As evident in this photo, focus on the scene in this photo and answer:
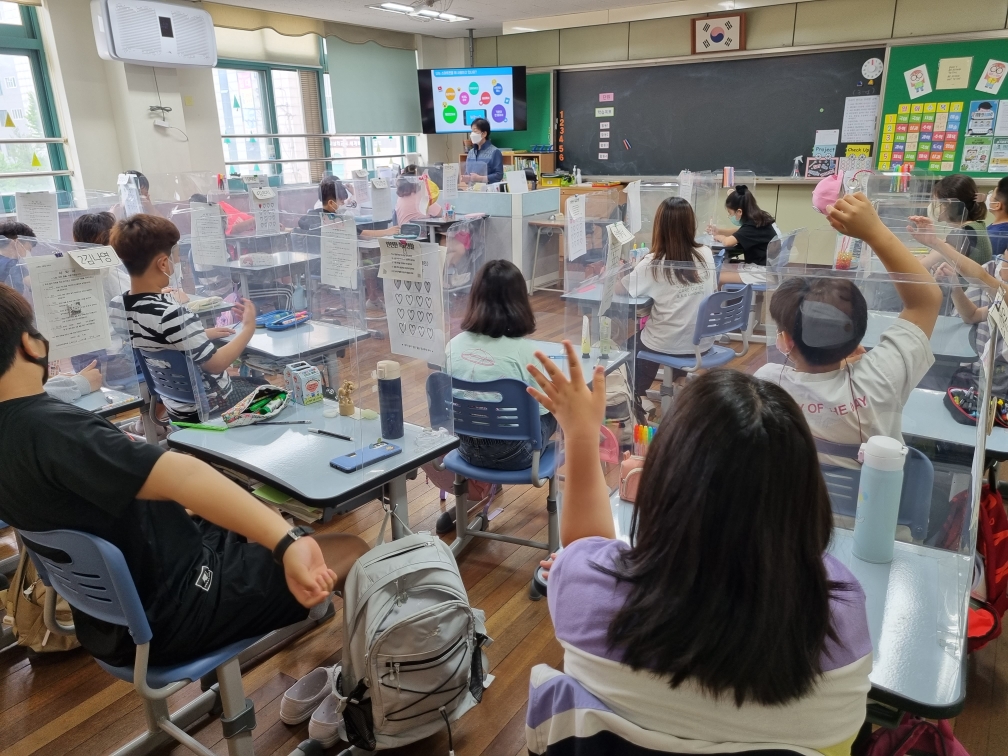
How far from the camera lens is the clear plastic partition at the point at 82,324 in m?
1.98

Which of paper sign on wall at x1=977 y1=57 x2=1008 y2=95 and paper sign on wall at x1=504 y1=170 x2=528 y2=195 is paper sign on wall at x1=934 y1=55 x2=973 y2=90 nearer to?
paper sign on wall at x1=977 y1=57 x2=1008 y2=95

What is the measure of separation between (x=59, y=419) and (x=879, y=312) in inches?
66.0

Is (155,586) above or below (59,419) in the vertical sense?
below

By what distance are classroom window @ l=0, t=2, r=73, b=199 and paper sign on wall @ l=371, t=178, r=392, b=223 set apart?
2.74 m

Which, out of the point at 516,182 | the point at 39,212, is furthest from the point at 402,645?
the point at 516,182

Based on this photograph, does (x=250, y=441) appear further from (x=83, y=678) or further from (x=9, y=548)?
(x=9, y=548)

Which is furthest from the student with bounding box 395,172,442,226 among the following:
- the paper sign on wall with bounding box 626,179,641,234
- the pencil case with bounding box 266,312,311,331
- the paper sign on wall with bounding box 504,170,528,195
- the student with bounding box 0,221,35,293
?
the student with bounding box 0,221,35,293

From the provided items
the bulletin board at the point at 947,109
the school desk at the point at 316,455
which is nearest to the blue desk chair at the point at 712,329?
the school desk at the point at 316,455

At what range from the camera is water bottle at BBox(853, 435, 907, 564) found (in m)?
1.26

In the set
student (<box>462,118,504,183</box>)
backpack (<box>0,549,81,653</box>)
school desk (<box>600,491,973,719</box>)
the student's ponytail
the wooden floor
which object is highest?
student (<box>462,118,504,183</box>)

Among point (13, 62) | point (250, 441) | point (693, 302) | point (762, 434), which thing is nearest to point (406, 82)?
point (13, 62)

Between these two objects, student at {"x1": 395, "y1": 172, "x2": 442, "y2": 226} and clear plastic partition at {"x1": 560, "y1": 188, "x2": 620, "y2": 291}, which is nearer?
clear plastic partition at {"x1": 560, "y1": 188, "x2": 620, "y2": 291}

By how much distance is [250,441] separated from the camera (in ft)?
6.55

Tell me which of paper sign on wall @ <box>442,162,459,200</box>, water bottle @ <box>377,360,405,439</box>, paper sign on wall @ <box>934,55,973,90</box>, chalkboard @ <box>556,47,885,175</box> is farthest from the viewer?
chalkboard @ <box>556,47,885,175</box>
